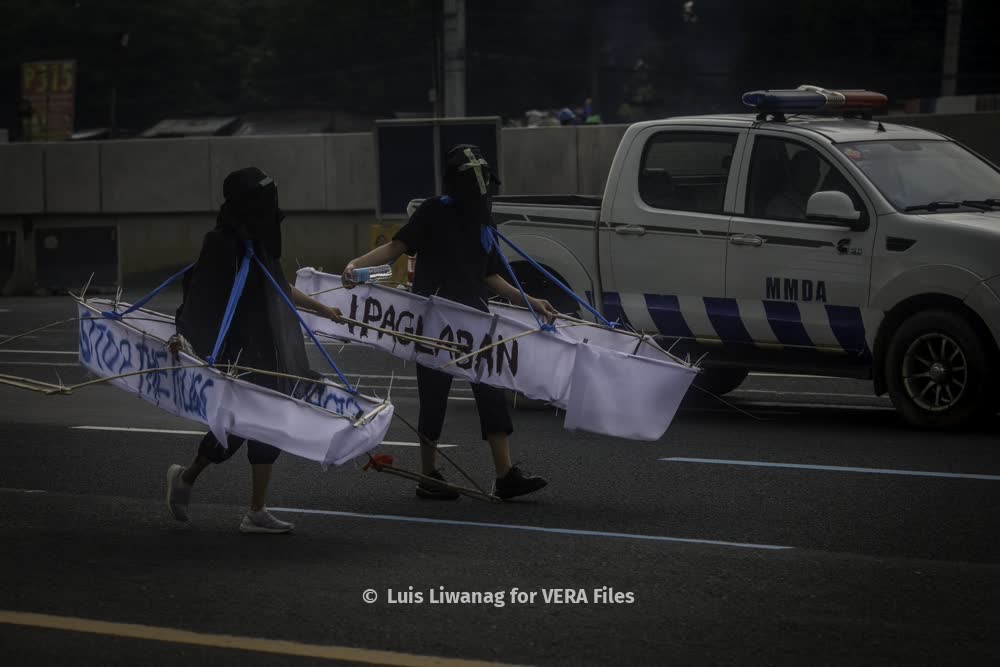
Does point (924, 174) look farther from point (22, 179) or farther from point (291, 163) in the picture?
point (22, 179)

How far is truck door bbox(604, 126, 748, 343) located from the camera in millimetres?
10852

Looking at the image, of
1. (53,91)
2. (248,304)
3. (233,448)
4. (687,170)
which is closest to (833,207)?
(687,170)

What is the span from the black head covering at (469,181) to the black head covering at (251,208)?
3.77ft

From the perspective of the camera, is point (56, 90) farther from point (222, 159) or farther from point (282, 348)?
point (282, 348)

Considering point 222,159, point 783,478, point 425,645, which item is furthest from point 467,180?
point 222,159

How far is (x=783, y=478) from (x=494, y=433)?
1.68 metres

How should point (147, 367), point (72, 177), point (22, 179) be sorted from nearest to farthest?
1. point (147, 367)
2. point (72, 177)
3. point (22, 179)

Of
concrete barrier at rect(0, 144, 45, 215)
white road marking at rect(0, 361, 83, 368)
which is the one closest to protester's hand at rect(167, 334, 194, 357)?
white road marking at rect(0, 361, 83, 368)

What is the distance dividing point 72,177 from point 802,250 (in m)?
15.8

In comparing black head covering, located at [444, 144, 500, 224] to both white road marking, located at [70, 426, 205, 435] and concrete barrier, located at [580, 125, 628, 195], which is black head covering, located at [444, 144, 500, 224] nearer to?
white road marking, located at [70, 426, 205, 435]

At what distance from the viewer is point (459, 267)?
7965 mm

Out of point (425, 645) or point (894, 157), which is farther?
point (894, 157)

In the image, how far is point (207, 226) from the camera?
2298 centimetres

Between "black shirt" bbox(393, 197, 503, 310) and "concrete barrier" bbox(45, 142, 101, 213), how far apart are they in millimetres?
16553
